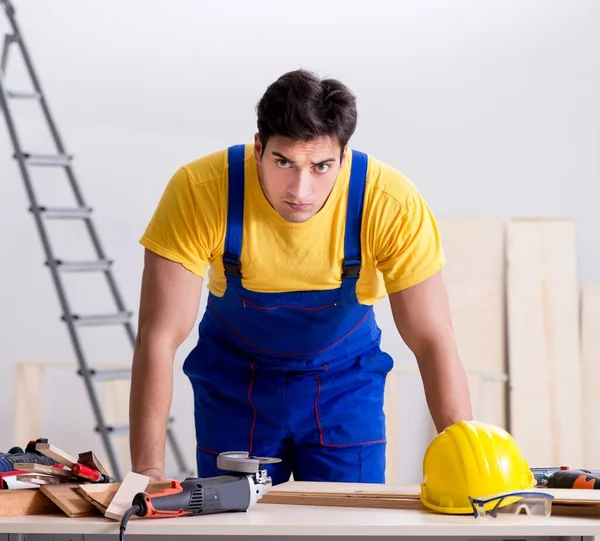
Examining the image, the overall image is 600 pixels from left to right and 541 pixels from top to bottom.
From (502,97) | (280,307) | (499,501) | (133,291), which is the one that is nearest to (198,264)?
(280,307)

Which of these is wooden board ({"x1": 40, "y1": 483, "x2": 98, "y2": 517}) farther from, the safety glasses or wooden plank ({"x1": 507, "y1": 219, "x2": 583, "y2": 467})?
wooden plank ({"x1": 507, "y1": 219, "x2": 583, "y2": 467})

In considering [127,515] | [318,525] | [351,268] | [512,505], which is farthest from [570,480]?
[127,515]

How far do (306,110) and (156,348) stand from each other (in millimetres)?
607

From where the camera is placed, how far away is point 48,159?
14.3 feet

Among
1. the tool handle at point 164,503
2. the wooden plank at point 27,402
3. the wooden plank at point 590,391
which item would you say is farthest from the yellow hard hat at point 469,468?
the wooden plank at point 27,402

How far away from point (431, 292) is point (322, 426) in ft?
1.47

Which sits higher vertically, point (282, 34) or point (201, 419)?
point (282, 34)

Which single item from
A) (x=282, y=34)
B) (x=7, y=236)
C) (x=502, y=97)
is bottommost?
(x=7, y=236)

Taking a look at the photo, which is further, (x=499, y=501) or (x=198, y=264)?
(x=198, y=264)

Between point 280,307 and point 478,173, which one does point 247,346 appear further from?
point 478,173

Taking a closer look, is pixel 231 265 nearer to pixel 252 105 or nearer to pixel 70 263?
pixel 70 263

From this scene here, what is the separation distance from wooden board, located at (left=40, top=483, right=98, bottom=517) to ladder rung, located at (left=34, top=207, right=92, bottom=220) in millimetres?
2844

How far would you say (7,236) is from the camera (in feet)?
16.1

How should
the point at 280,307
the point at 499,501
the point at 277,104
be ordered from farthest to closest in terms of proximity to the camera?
the point at 280,307 → the point at 277,104 → the point at 499,501
